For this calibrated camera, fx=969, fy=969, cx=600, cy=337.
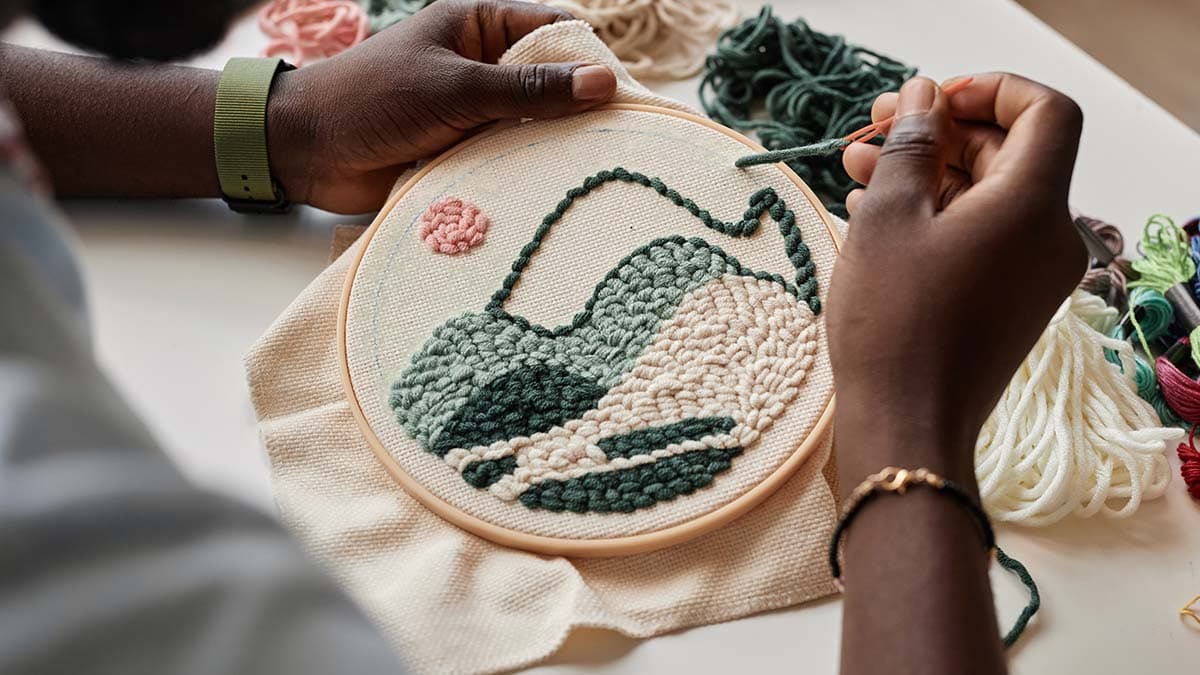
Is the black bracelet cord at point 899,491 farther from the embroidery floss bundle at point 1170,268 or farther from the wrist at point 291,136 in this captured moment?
the wrist at point 291,136

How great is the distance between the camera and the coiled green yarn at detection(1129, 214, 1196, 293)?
3.19 ft

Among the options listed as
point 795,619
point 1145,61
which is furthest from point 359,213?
point 1145,61

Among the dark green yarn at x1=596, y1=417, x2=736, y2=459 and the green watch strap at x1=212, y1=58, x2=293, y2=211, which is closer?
the dark green yarn at x1=596, y1=417, x2=736, y2=459

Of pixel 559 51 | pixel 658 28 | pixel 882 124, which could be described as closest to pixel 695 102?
pixel 658 28

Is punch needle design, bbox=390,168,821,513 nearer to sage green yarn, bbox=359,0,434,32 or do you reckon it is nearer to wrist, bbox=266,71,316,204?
wrist, bbox=266,71,316,204

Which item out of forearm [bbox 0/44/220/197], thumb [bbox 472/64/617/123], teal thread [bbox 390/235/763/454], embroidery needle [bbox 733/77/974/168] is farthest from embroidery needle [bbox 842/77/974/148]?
forearm [bbox 0/44/220/197]

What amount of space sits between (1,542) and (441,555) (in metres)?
0.55

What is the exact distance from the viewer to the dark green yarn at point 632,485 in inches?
31.9

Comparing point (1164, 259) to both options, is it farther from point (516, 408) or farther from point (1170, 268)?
point (516, 408)

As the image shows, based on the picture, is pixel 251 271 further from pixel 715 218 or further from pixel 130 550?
pixel 130 550

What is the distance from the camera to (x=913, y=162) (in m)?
0.71

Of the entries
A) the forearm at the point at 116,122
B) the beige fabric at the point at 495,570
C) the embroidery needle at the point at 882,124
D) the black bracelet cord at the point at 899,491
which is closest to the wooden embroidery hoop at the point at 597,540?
the beige fabric at the point at 495,570

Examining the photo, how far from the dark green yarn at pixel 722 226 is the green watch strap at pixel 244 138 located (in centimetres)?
31

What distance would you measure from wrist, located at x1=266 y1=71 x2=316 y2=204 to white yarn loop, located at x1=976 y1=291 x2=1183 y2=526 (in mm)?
739
